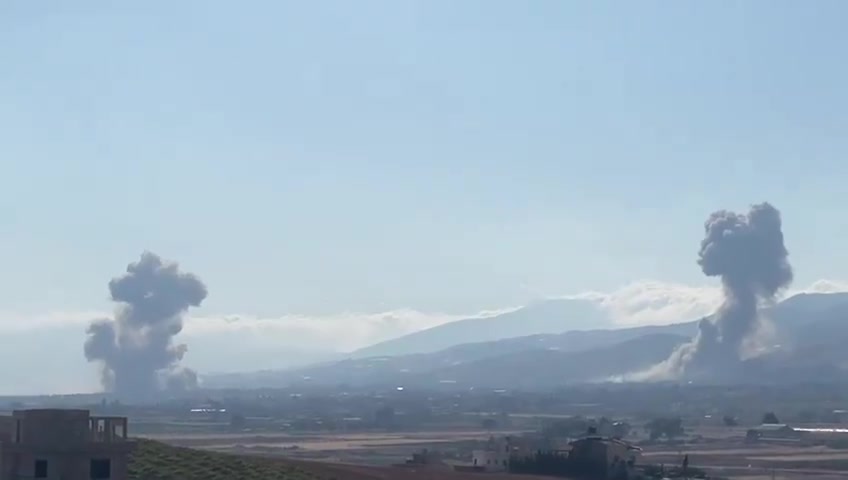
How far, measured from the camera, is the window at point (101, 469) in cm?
3584

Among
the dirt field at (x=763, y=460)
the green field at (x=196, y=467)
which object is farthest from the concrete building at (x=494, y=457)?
the green field at (x=196, y=467)

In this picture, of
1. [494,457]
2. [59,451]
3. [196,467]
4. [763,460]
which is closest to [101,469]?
[59,451]

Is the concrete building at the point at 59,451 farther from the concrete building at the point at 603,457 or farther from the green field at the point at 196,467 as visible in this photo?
the concrete building at the point at 603,457

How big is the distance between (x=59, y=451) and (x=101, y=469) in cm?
101

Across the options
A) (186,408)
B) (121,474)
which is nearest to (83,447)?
(121,474)

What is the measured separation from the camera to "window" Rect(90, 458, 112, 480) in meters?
35.8

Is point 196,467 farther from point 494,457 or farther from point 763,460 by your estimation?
point 763,460

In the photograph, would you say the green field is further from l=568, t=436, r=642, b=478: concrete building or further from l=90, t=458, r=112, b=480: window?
l=568, t=436, r=642, b=478: concrete building

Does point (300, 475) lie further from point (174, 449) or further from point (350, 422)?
point (350, 422)

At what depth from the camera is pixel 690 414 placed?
162875 mm

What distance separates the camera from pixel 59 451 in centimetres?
3559

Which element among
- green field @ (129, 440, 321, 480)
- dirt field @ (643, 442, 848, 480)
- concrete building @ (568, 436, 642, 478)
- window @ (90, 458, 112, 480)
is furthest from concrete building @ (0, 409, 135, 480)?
dirt field @ (643, 442, 848, 480)

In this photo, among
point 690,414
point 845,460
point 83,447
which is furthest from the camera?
point 690,414

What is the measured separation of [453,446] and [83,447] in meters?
63.4
